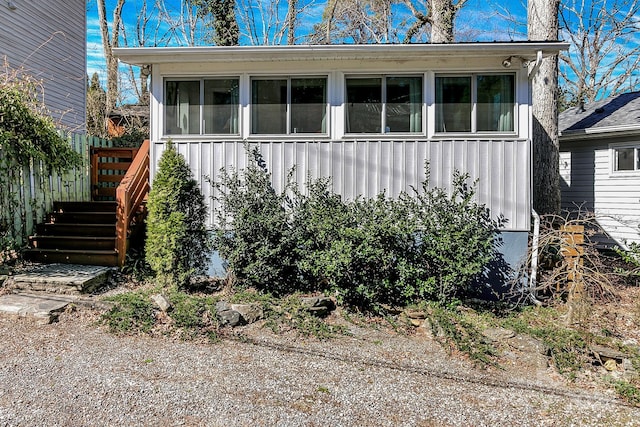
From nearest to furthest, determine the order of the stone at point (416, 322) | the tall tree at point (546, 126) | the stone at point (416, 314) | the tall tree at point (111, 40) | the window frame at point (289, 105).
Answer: the stone at point (416, 322), the stone at point (416, 314), the window frame at point (289, 105), the tall tree at point (546, 126), the tall tree at point (111, 40)

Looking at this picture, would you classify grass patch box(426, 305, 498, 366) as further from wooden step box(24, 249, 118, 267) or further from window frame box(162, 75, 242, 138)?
wooden step box(24, 249, 118, 267)

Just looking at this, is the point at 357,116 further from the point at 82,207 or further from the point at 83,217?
the point at 82,207

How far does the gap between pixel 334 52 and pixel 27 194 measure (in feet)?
16.6

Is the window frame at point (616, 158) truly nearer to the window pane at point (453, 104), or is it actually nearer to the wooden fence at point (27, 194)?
the window pane at point (453, 104)

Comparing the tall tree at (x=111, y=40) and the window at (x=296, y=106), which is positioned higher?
the tall tree at (x=111, y=40)

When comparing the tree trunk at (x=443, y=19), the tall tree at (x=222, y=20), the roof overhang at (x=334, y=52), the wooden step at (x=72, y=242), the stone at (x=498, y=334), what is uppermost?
the tall tree at (x=222, y=20)

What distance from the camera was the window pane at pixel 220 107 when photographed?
6.36 metres

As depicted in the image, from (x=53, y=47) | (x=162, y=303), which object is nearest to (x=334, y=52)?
(x=162, y=303)

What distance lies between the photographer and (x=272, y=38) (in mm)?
17641

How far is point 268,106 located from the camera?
634cm

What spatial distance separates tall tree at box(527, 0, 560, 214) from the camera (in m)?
7.98

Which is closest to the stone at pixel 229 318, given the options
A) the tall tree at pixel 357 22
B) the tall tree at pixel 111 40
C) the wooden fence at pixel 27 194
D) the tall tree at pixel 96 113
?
the wooden fence at pixel 27 194

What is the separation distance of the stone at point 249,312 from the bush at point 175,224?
1156 millimetres

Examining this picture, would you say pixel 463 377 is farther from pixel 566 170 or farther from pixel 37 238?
pixel 566 170
